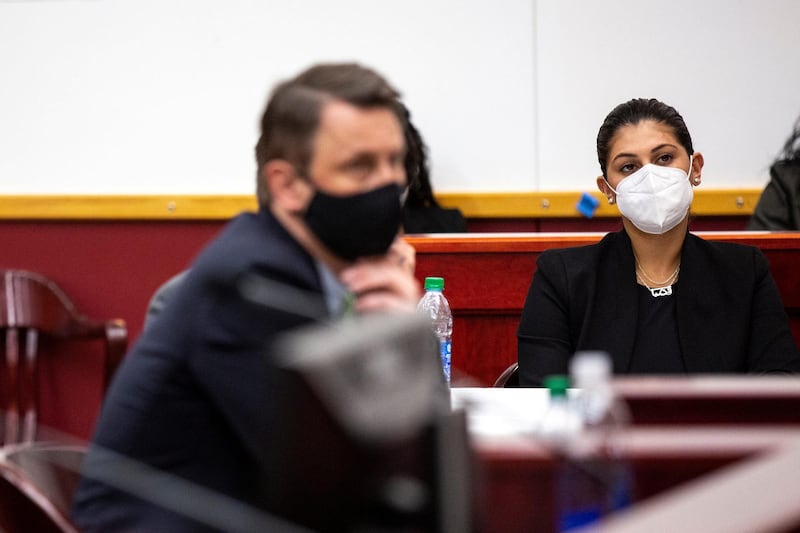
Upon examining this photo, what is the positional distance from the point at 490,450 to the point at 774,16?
3.10 metres

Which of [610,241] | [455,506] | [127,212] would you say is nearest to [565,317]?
[610,241]

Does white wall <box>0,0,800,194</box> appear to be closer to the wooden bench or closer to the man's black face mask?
the wooden bench

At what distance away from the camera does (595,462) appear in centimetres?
87

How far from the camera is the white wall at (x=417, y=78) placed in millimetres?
3502

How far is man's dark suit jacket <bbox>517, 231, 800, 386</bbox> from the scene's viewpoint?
210 cm

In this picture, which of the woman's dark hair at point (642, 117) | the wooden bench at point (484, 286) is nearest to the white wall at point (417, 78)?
the wooden bench at point (484, 286)

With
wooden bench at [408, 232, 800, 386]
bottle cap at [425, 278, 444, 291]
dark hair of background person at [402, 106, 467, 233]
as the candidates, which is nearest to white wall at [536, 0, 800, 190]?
dark hair of background person at [402, 106, 467, 233]

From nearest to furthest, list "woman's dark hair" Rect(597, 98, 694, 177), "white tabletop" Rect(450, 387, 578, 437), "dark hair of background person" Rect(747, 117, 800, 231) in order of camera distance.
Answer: "white tabletop" Rect(450, 387, 578, 437), "woman's dark hair" Rect(597, 98, 694, 177), "dark hair of background person" Rect(747, 117, 800, 231)

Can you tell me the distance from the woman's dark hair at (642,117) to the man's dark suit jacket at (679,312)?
24 cm

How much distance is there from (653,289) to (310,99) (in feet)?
4.14

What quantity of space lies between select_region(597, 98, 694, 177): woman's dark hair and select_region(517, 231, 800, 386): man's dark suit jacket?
0.78 feet

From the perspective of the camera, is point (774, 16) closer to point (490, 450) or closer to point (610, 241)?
point (610, 241)

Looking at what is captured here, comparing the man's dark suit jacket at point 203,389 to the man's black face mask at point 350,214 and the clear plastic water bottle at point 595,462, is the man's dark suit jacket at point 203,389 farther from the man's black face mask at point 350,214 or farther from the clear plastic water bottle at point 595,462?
the clear plastic water bottle at point 595,462

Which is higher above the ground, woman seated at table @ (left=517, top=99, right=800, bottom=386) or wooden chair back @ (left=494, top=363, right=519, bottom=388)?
woman seated at table @ (left=517, top=99, right=800, bottom=386)
